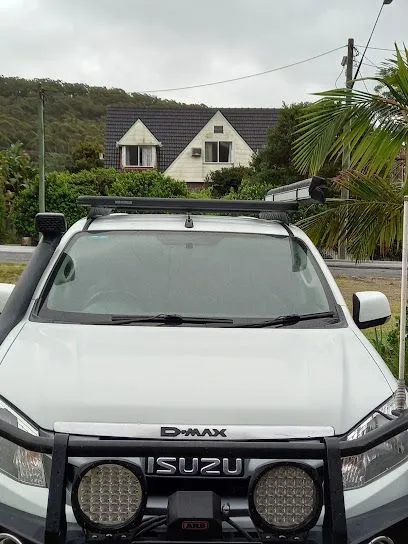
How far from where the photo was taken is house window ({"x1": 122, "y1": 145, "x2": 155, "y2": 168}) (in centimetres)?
4794

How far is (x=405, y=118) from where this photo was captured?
5.88 metres

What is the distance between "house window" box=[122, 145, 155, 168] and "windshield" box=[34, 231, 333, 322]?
145 feet

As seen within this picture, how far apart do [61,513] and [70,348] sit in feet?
3.00

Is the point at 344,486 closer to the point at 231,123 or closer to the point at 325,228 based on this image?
the point at 325,228

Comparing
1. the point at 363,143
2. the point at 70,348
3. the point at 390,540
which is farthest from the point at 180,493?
the point at 363,143

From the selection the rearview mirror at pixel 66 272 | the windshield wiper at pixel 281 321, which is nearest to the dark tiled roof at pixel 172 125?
the rearview mirror at pixel 66 272

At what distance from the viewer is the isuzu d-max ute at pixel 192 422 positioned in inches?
93.5

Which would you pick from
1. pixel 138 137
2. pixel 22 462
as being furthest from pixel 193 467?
pixel 138 137

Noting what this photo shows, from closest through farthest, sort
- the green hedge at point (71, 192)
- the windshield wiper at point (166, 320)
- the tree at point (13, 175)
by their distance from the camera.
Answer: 1. the windshield wiper at point (166, 320)
2. the green hedge at point (71, 192)
3. the tree at point (13, 175)

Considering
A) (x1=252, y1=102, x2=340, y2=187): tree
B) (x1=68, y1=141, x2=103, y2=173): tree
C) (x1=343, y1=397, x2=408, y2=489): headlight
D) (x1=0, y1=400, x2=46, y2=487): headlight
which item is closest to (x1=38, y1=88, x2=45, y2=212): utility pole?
(x1=252, y1=102, x2=340, y2=187): tree

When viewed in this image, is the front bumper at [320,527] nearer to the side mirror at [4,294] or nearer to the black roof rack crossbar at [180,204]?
the side mirror at [4,294]

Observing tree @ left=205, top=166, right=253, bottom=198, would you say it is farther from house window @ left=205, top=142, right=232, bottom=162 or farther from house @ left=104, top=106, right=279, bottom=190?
house window @ left=205, top=142, right=232, bottom=162

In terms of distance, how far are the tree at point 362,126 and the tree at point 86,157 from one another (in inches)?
2162

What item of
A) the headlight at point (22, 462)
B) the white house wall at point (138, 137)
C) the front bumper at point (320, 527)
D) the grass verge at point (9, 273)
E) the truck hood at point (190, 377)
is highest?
the white house wall at point (138, 137)
